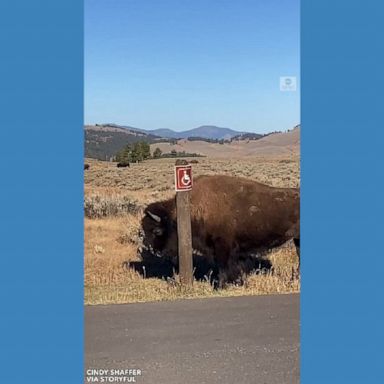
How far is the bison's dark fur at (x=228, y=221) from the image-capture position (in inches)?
300

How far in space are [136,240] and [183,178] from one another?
4.99ft

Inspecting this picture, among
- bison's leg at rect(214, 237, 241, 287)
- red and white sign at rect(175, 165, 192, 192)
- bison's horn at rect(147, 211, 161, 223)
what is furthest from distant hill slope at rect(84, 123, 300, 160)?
bison's horn at rect(147, 211, 161, 223)

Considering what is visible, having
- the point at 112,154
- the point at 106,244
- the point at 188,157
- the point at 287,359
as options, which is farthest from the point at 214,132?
the point at 287,359

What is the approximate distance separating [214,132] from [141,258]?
2.16 m

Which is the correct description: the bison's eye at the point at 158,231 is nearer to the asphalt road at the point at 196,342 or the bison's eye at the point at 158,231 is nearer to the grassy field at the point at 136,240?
the grassy field at the point at 136,240

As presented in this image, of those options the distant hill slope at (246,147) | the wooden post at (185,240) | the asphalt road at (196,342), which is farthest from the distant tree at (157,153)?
the asphalt road at (196,342)

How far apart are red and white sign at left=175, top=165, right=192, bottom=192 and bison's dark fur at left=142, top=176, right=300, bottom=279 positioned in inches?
24.6

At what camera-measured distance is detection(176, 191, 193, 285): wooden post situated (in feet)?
23.0

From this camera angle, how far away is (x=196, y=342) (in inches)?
228

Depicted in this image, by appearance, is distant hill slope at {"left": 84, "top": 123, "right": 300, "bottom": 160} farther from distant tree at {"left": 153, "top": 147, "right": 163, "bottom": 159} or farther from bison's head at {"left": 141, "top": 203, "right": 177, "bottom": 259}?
bison's head at {"left": 141, "top": 203, "right": 177, "bottom": 259}

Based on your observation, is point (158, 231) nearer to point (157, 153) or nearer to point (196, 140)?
point (157, 153)

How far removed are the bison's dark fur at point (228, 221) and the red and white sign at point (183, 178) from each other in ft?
2.05

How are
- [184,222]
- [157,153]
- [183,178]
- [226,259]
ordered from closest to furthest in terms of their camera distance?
[157,153]
[183,178]
[184,222]
[226,259]

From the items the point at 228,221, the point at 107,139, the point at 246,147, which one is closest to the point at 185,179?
the point at 246,147
